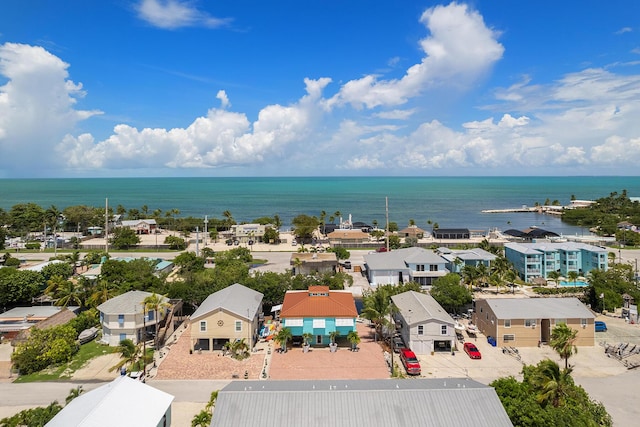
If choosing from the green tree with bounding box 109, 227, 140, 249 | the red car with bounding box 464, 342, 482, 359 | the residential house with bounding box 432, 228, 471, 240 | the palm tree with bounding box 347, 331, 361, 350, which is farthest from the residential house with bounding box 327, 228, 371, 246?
the red car with bounding box 464, 342, 482, 359

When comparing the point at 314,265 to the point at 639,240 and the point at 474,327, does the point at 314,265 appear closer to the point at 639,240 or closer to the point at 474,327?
the point at 474,327

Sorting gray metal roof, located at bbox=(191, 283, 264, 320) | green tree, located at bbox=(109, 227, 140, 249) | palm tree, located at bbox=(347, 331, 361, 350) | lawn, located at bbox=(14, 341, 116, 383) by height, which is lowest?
lawn, located at bbox=(14, 341, 116, 383)

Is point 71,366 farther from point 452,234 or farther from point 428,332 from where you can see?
point 452,234

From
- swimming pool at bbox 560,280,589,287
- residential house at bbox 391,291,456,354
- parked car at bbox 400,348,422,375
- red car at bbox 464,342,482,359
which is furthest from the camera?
swimming pool at bbox 560,280,589,287

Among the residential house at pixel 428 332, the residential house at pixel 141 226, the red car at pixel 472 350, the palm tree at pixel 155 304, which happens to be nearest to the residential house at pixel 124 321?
the palm tree at pixel 155 304

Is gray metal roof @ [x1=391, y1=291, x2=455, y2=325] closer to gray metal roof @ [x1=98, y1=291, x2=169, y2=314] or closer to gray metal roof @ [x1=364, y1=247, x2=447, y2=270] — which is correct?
gray metal roof @ [x1=364, y1=247, x2=447, y2=270]

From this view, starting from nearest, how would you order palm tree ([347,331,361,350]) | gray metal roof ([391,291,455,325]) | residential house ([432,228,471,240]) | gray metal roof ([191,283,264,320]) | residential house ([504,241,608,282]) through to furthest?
1. palm tree ([347,331,361,350])
2. gray metal roof ([391,291,455,325])
3. gray metal roof ([191,283,264,320])
4. residential house ([504,241,608,282])
5. residential house ([432,228,471,240])
